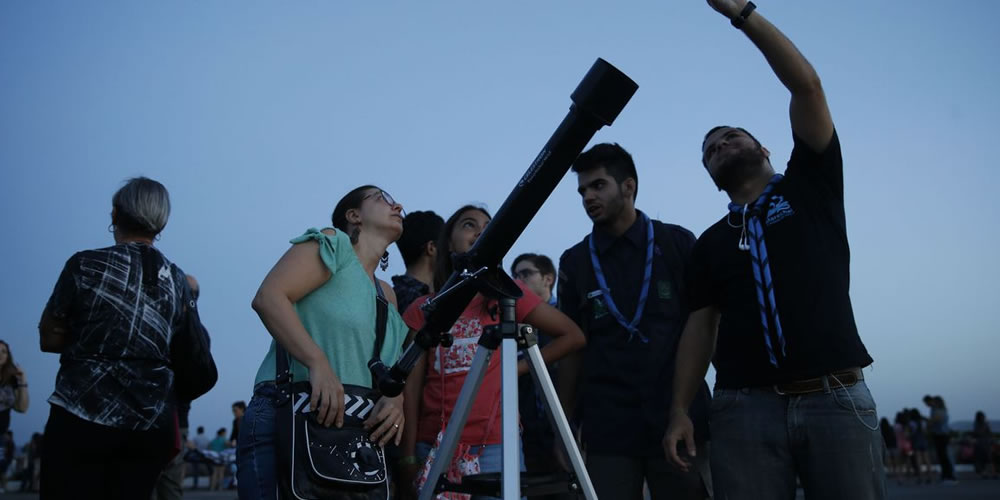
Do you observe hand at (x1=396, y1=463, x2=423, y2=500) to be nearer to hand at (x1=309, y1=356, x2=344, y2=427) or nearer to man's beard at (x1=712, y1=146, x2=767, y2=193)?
hand at (x1=309, y1=356, x2=344, y2=427)

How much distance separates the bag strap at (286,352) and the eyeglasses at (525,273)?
124 inches

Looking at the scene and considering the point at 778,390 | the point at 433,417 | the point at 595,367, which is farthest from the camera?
the point at 595,367

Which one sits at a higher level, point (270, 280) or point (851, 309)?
point (270, 280)

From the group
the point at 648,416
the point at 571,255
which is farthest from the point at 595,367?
the point at 571,255

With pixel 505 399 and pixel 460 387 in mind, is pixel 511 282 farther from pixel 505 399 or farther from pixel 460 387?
pixel 460 387

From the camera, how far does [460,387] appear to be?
346cm

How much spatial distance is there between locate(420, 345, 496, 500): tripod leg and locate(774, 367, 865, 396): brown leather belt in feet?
3.82

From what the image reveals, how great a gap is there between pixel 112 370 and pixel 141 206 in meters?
0.76

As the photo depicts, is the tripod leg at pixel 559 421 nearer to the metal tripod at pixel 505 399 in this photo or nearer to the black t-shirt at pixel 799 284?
the metal tripod at pixel 505 399

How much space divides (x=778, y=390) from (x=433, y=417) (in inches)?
59.1

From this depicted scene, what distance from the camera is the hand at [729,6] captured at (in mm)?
2607

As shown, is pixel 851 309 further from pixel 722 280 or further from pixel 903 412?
pixel 903 412

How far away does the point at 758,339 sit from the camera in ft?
9.42

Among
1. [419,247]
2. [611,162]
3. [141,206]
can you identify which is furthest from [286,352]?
[611,162]
